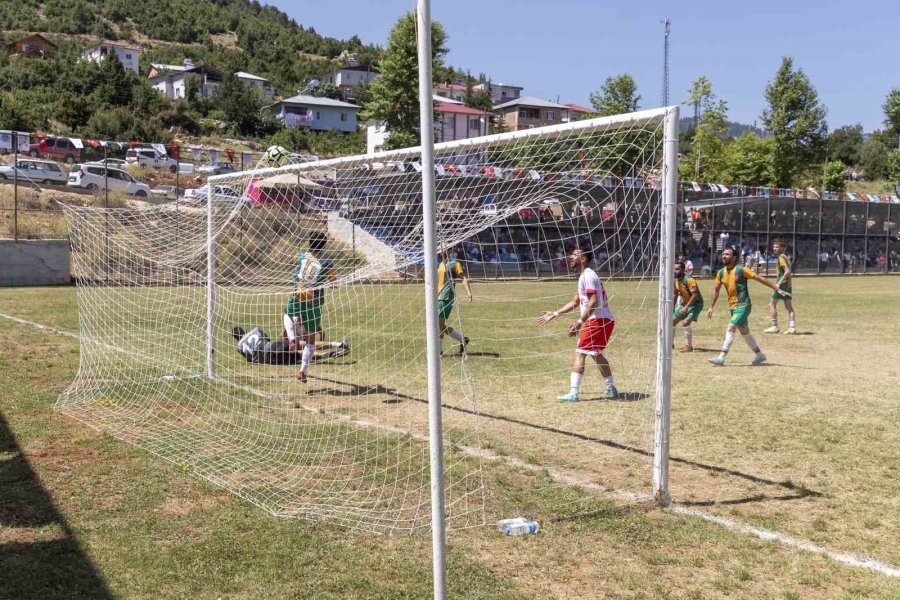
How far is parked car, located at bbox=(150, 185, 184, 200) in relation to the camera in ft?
85.6

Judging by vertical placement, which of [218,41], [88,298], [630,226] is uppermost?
[218,41]

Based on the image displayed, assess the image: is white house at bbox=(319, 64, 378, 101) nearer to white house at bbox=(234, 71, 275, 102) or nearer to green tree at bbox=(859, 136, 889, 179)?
white house at bbox=(234, 71, 275, 102)

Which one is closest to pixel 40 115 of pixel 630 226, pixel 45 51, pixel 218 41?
pixel 45 51

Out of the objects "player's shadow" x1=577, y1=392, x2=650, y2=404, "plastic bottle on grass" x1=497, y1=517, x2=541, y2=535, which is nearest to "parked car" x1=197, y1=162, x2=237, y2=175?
"player's shadow" x1=577, y1=392, x2=650, y2=404

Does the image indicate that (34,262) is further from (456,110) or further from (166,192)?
(456,110)

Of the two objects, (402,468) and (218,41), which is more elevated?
(218,41)

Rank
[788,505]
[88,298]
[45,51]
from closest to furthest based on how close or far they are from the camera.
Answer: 1. [788,505]
2. [88,298]
3. [45,51]

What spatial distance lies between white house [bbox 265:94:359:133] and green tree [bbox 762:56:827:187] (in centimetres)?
4961

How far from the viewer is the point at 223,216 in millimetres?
10109

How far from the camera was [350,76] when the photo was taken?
11869 centimetres

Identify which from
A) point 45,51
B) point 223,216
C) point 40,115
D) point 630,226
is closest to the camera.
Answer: point 630,226

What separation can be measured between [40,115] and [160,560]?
6725 cm

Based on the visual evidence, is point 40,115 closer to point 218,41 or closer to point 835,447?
point 835,447

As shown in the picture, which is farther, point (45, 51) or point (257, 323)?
point (45, 51)
